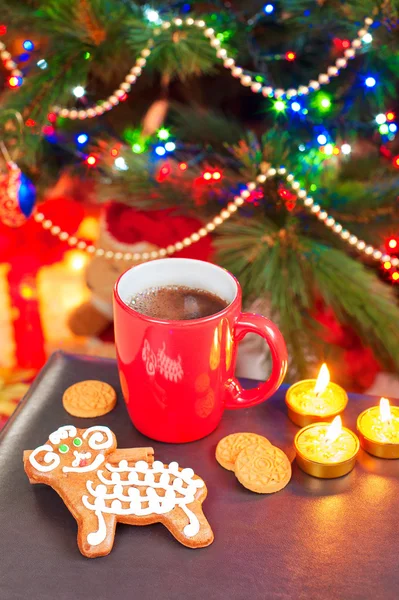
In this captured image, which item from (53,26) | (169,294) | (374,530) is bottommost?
(374,530)

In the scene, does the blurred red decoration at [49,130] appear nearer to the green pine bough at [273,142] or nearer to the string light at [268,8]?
the green pine bough at [273,142]

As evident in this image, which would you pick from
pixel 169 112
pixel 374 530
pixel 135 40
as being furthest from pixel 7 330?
pixel 374 530

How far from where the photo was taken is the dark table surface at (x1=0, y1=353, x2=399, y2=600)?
1.49ft

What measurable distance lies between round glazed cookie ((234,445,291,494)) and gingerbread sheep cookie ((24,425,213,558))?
0.13ft

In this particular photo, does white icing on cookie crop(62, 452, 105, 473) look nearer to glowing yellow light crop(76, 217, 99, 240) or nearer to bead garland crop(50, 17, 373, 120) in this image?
bead garland crop(50, 17, 373, 120)

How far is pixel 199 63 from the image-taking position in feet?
2.66

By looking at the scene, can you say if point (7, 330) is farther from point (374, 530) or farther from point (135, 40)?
point (374, 530)

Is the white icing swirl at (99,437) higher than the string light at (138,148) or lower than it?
lower

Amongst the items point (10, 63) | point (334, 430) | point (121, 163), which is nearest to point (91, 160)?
point (121, 163)

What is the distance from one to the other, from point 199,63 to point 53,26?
18 centimetres

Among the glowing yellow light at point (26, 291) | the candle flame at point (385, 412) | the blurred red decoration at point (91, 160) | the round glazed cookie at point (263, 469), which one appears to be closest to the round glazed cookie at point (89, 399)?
the round glazed cookie at point (263, 469)

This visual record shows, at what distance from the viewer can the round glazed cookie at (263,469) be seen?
54cm

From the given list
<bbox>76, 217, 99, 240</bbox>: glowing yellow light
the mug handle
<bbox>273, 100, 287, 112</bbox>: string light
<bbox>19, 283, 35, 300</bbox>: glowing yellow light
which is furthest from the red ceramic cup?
<bbox>76, 217, 99, 240</bbox>: glowing yellow light

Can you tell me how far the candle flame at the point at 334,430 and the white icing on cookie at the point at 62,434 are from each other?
219 mm
